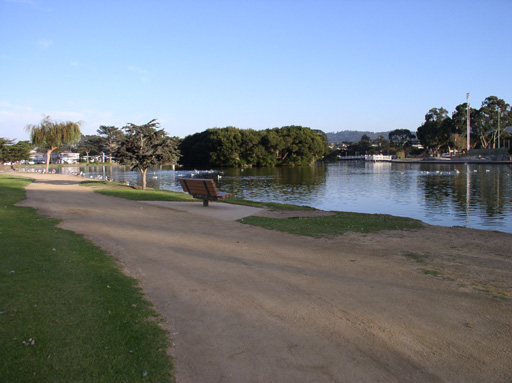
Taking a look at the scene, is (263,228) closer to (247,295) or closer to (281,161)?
(247,295)

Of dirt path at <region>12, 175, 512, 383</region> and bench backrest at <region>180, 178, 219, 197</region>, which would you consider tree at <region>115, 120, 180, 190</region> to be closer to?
bench backrest at <region>180, 178, 219, 197</region>

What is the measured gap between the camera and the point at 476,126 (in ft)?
377

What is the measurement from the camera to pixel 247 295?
5.84 metres

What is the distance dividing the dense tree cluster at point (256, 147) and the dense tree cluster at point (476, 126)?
1440 inches

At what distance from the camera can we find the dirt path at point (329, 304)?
3930 mm

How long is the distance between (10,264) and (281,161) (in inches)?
4088

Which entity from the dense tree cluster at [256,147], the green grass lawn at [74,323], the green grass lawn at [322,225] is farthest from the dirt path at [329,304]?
the dense tree cluster at [256,147]

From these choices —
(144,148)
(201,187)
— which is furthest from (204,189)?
(144,148)

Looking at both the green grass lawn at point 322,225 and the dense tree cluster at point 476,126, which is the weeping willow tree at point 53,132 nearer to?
the green grass lawn at point 322,225

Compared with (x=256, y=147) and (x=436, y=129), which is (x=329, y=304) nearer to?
(x=256, y=147)

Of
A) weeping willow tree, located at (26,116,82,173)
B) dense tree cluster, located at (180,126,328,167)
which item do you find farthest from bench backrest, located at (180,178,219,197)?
dense tree cluster, located at (180,126,328,167)

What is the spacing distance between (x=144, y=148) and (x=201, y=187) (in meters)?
10.7

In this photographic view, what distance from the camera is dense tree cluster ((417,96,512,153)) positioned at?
11219 centimetres

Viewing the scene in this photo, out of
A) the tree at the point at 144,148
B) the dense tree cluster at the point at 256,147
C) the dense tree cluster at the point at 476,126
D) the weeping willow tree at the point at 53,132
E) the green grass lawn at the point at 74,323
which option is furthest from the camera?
the dense tree cluster at the point at 476,126
